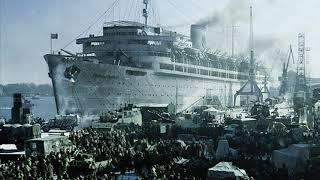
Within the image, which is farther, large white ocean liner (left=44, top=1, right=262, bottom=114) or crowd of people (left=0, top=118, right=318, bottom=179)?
large white ocean liner (left=44, top=1, right=262, bottom=114)

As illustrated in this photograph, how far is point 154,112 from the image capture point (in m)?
39.6

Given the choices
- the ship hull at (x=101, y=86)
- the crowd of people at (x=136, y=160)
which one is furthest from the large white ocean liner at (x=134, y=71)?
the crowd of people at (x=136, y=160)

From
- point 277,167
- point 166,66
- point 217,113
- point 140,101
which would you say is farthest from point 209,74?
point 277,167

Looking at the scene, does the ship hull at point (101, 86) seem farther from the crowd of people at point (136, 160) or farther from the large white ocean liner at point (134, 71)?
the crowd of people at point (136, 160)

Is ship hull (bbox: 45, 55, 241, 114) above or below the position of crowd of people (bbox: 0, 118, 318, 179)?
above

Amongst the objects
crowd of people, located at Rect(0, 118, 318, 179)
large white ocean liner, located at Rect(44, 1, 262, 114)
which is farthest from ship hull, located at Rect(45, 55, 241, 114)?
crowd of people, located at Rect(0, 118, 318, 179)

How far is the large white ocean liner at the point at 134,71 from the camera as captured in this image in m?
43.0

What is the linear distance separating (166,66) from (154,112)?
14413mm

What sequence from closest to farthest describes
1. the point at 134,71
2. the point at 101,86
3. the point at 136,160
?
the point at 136,160 → the point at 101,86 → the point at 134,71

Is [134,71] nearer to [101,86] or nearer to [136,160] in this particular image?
[101,86]

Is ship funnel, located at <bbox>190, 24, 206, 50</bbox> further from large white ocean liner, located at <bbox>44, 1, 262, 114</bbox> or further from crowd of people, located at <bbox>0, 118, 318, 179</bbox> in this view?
crowd of people, located at <bbox>0, 118, 318, 179</bbox>

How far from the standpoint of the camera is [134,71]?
4706 centimetres

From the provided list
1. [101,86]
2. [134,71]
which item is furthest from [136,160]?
[134,71]

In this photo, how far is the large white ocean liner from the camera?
43.0 m
